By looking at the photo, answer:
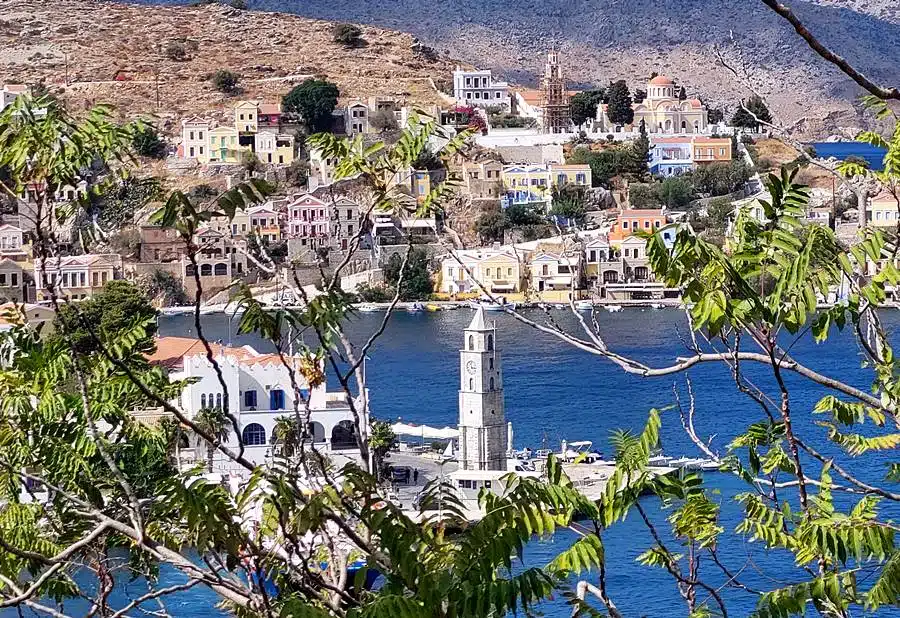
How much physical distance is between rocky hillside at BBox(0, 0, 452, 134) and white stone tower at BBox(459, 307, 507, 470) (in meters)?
23.6

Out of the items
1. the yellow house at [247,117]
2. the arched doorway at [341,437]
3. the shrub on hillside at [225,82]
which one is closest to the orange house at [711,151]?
the yellow house at [247,117]

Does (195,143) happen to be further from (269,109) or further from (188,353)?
(188,353)

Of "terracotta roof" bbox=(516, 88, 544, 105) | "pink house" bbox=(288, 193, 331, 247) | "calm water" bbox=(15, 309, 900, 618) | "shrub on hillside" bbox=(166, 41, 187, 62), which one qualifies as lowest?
"calm water" bbox=(15, 309, 900, 618)

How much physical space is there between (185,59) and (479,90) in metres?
7.49

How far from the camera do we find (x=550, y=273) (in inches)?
1230

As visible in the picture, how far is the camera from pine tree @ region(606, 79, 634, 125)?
39.2 m

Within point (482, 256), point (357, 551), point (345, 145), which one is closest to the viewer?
point (357, 551)

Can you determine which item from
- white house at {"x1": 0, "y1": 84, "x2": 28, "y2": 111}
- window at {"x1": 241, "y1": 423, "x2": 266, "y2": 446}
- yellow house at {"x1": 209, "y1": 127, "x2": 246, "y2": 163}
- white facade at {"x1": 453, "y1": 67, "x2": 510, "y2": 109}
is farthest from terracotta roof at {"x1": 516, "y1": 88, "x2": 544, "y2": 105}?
window at {"x1": 241, "y1": 423, "x2": 266, "y2": 446}

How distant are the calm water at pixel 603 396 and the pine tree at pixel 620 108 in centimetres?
832

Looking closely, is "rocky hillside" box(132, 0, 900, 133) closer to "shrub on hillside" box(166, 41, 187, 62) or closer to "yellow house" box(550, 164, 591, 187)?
"shrub on hillside" box(166, 41, 187, 62)

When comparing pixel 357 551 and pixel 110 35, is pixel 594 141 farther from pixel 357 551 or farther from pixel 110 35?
pixel 357 551

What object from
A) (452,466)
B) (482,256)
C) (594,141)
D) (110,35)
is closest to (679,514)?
(452,466)

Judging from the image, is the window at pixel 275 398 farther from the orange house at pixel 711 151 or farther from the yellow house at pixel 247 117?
the orange house at pixel 711 151

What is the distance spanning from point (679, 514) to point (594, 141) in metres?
35.2
